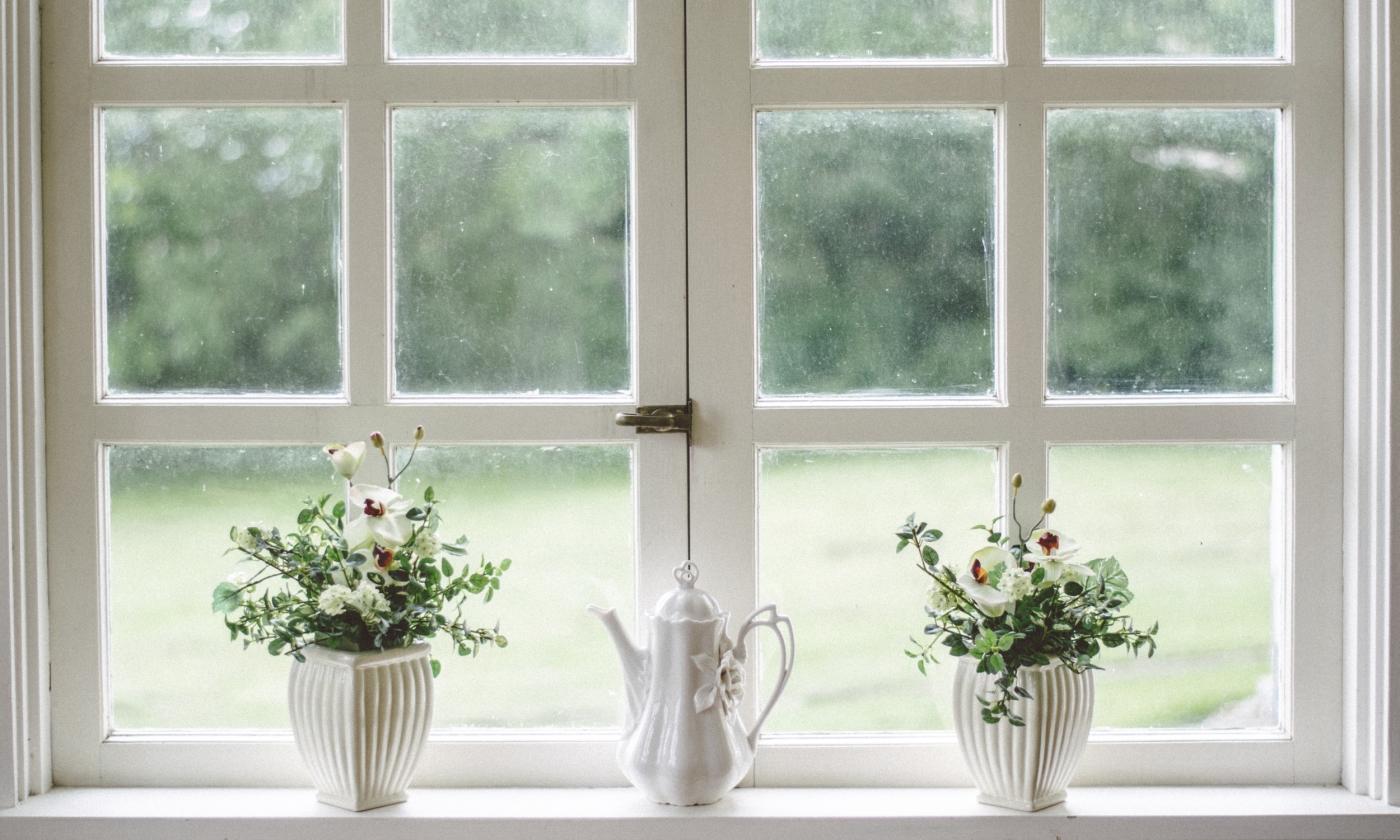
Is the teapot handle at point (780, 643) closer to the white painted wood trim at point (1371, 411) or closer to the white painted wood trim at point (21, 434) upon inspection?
the white painted wood trim at point (1371, 411)

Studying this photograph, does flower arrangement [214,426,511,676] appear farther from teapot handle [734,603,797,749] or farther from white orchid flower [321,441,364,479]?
teapot handle [734,603,797,749]

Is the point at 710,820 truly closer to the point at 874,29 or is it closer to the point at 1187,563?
the point at 1187,563

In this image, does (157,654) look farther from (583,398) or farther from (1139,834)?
(1139,834)

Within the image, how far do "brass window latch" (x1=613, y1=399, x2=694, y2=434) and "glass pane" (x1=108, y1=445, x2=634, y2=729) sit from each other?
0.19 feet

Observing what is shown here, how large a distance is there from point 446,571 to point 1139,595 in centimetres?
95

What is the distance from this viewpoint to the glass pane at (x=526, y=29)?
63.1 inches

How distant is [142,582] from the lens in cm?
161

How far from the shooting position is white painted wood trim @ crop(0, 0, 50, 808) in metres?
1.51

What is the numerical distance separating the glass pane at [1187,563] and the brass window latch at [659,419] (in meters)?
0.52

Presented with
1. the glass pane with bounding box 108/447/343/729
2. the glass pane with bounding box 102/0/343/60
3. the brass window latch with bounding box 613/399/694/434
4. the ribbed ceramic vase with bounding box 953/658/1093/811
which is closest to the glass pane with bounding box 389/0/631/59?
the glass pane with bounding box 102/0/343/60

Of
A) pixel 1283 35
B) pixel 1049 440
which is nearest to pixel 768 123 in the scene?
pixel 1049 440

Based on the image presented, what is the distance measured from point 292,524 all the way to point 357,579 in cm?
23

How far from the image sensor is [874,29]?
5.27ft

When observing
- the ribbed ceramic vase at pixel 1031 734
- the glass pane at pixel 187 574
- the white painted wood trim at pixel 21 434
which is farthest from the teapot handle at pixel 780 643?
the white painted wood trim at pixel 21 434
